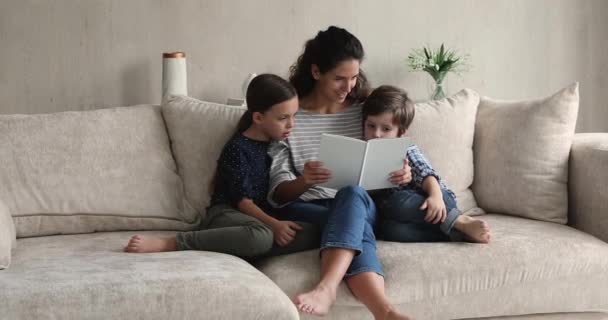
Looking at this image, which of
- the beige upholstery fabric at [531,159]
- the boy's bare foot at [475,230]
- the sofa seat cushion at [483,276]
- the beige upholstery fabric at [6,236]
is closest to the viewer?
the beige upholstery fabric at [6,236]

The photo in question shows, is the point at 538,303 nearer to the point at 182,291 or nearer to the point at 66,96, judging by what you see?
the point at 182,291

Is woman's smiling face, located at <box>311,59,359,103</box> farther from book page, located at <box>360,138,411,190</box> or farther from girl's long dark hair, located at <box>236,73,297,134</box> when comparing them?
book page, located at <box>360,138,411,190</box>

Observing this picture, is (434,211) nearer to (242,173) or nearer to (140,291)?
(242,173)

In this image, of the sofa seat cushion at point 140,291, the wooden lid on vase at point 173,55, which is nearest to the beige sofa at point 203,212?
the sofa seat cushion at point 140,291

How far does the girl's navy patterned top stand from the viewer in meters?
2.62

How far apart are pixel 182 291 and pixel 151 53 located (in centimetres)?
182

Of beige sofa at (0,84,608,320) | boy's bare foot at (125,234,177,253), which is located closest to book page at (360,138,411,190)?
beige sofa at (0,84,608,320)

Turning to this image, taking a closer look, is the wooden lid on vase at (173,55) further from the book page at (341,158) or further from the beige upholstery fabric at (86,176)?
the book page at (341,158)

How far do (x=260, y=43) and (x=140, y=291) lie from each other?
1.94m

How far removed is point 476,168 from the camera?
2.93m

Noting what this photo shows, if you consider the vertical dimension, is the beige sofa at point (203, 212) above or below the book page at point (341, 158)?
below

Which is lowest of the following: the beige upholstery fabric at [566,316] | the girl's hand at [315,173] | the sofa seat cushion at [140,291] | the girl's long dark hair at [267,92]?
the beige upholstery fabric at [566,316]

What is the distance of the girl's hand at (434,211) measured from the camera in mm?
2512

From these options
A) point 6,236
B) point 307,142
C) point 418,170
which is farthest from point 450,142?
point 6,236
